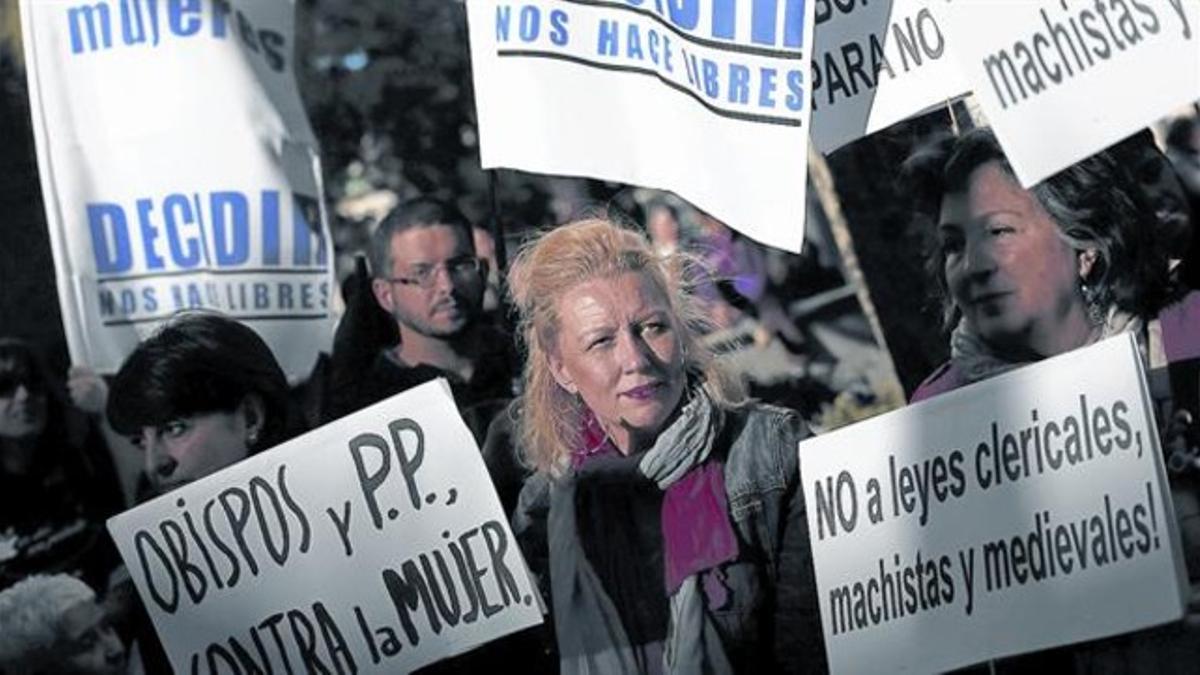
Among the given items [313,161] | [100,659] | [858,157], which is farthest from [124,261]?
[858,157]

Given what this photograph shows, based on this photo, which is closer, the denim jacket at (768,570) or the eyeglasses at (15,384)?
the denim jacket at (768,570)

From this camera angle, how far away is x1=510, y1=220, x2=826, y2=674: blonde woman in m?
6.58

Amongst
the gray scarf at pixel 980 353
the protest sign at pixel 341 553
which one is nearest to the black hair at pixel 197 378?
the protest sign at pixel 341 553

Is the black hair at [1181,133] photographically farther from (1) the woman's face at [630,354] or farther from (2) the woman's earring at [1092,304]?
(1) the woman's face at [630,354]

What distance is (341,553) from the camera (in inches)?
264

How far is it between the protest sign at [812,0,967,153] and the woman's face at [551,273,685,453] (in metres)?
0.51

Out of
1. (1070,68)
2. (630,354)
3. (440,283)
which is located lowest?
(630,354)

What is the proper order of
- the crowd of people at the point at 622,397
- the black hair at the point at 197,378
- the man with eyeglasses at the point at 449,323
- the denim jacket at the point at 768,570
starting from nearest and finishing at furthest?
the crowd of people at the point at 622,397, the denim jacket at the point at 768,570, the man with eyeglasses at the point at 449,323, the black hair at the point at 197,378

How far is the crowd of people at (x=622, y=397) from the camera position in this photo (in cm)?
630

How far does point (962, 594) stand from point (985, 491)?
0.21 metres

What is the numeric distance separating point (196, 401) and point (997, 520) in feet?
6.44

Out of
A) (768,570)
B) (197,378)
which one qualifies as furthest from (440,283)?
(768,570)

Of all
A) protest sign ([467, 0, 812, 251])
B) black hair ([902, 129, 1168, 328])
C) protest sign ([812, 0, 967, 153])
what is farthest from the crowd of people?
protest sign ([467, 0, 812, 251])

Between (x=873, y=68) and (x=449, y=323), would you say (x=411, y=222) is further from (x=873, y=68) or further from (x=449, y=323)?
(x=873, y=68)
